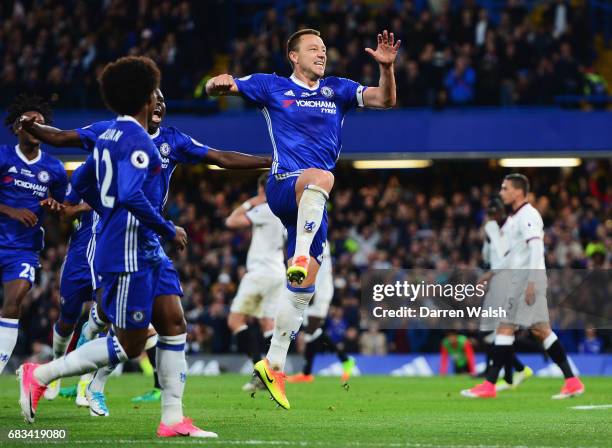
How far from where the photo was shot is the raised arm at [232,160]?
886 centimetres

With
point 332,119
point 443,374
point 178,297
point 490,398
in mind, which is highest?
point 332,119

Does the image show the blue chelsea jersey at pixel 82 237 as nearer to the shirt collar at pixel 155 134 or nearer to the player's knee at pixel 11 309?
the player's knee at pixel 11 309

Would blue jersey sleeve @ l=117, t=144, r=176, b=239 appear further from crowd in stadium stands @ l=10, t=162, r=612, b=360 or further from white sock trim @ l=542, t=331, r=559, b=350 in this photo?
crowd in stadium stands @ l=10, t=162, r=612, b=360

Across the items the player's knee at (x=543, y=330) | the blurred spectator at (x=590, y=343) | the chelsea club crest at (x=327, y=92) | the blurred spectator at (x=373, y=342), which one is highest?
the chelsea club crest at (x=327, y=92)

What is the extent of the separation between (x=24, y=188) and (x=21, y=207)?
0.62ft

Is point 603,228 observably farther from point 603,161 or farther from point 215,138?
point 215,138

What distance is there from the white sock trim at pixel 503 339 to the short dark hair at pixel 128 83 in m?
7.00

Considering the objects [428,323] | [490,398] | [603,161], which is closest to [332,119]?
[490,398]

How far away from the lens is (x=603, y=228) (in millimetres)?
21859

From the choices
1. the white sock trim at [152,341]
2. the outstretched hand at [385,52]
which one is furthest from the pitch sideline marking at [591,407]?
the white sock trim at [152,341]

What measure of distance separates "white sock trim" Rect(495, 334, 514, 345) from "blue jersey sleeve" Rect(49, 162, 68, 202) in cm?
529

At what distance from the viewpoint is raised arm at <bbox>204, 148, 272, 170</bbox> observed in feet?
29.1

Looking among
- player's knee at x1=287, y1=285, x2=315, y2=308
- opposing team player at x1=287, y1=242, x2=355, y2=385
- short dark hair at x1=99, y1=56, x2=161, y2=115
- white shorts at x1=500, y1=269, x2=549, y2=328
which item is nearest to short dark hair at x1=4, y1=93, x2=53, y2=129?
player's knee at x1=287, y1=285, x2=315, y2=308

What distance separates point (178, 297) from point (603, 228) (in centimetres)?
1585
